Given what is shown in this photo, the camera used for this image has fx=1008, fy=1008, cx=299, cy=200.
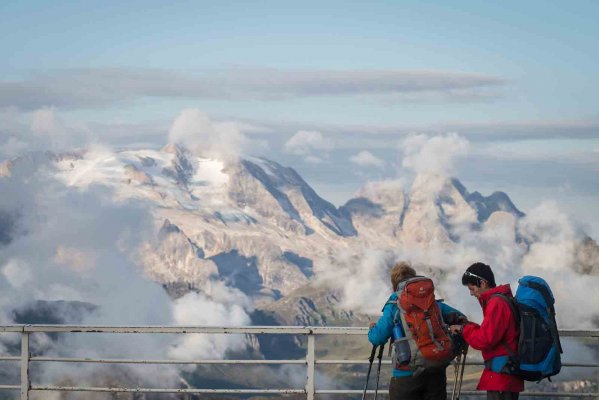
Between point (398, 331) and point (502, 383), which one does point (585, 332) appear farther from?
point (398, 331)

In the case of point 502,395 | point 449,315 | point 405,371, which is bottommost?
point 502,395

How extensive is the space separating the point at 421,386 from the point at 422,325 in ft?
2.32

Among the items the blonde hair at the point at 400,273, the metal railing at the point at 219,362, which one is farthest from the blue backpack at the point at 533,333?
the metal railing at the point at 219,362

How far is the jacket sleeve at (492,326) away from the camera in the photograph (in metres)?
9.67

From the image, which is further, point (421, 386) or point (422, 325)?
point (421, 386)

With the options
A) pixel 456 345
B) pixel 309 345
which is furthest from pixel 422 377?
pixel 309 345

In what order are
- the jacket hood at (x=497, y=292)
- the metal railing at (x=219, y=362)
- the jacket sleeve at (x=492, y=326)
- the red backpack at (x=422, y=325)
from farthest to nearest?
1. the metal railing at (x=219, y=362)
2. the jacket hood at (x=497, y=292)
3. the jacket sleeve at (x=492, y=326)
4. the red backpack at (x=422, y=325)

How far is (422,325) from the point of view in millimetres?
9602

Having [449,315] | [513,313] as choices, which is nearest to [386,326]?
[449,315]

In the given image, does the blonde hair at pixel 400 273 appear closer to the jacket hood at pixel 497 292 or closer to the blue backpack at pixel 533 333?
the jacket hood at pixel 497 292

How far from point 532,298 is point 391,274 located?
1.39 metres

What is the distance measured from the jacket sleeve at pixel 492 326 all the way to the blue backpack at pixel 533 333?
113 mm

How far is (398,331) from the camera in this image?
9719 mm

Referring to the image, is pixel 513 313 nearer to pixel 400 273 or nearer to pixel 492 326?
pixel 492 326
